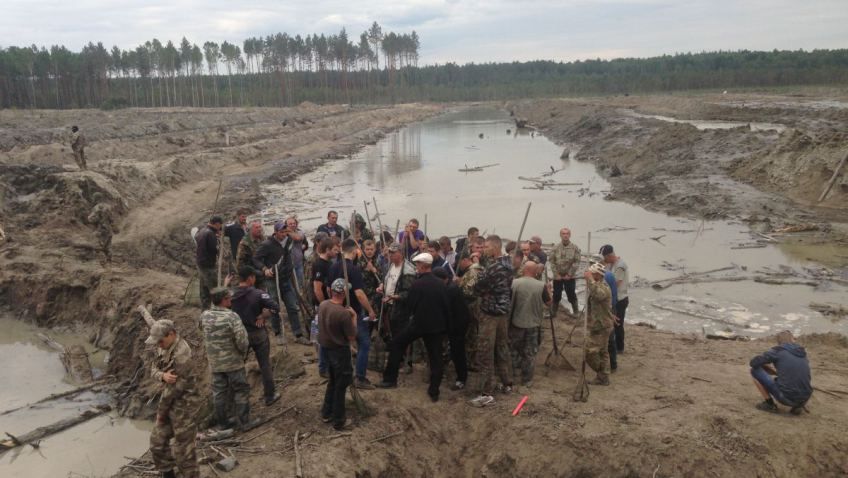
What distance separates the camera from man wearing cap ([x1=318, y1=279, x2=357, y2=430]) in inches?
240

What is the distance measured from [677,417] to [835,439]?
158cm

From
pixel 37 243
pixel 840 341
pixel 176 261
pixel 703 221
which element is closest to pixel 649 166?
pixel 703 221

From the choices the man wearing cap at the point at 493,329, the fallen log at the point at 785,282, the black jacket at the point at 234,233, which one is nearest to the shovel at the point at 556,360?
the man wearing cap at the point at 493,329

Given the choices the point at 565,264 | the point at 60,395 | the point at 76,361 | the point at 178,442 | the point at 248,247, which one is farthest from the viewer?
the point at 565,264

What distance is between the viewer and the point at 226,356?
20.1 feet

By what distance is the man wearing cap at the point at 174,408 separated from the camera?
5.27 metres

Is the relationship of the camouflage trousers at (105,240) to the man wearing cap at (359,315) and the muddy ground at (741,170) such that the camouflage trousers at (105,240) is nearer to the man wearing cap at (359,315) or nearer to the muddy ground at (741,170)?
the man wearing cap at (359,315)

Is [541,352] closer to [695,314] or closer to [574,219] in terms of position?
[695,314]

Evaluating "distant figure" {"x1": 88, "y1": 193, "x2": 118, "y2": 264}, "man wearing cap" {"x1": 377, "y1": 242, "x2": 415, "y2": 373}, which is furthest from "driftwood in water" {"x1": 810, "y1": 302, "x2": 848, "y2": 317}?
"distant figure" {"x1": 88, "y1": 193, "x2": 118, "y2": 264}

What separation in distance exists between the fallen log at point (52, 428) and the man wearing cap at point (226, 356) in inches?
117

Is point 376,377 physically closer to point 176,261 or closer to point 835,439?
point 835,439

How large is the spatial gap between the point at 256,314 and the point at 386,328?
196 centimetres

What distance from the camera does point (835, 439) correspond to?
5.96 m

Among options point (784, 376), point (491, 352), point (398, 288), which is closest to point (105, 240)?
point (398, 288)
